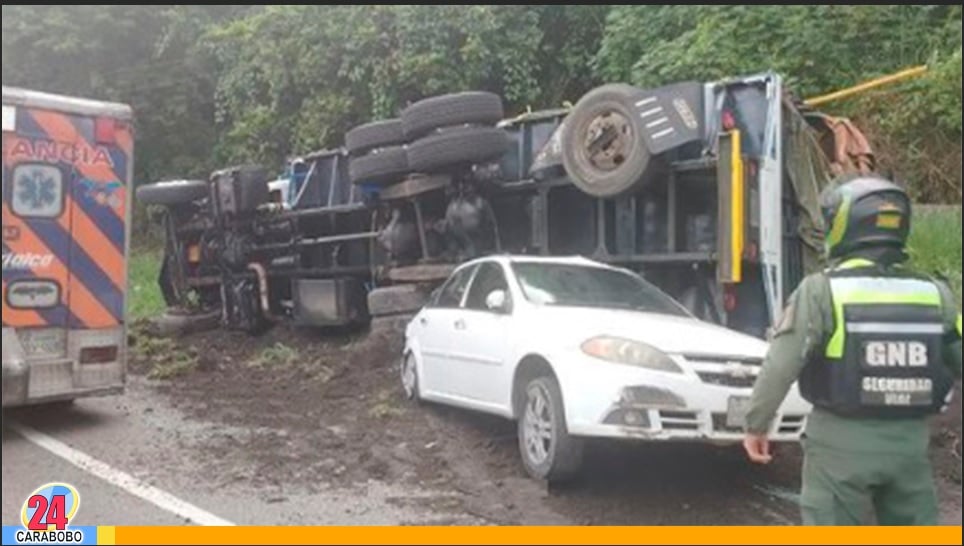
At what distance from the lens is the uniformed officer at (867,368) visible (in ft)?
10.7

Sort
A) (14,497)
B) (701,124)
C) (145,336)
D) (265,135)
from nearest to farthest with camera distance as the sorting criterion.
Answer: (14,497)
(701,124)
(145,336)
(265,135)

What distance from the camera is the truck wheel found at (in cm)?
789

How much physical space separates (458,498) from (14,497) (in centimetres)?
244

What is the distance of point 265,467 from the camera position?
667 cm

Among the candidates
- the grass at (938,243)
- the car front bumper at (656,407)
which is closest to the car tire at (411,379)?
the car front bumper at (656,407)

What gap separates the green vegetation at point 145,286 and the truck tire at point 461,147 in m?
6.18

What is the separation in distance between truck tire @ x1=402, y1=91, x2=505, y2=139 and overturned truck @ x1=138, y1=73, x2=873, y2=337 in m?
0.01

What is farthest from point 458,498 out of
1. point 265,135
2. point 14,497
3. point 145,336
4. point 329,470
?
point 265,135

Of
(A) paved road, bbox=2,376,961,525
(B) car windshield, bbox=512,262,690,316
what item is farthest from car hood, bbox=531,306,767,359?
(A) paved road, bbox=2,376,961,525

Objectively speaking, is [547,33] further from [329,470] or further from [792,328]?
[792,328]

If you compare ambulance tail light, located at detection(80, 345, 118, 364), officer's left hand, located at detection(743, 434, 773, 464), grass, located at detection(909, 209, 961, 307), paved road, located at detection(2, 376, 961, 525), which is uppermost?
grass, located at detection(909, 209, 961, 307)

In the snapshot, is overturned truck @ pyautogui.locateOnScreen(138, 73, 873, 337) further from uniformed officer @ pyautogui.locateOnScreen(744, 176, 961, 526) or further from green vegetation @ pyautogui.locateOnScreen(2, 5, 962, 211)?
uniformed officer @ pyautogui.locateOnScreen(744, 176, 961, 526)

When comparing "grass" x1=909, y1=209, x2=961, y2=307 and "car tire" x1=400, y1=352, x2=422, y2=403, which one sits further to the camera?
"grass" x1=909, y1=209, x2=961, y2=307

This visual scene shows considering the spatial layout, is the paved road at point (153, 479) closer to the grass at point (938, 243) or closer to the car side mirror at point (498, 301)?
the car side mirror at point (498, 301)
